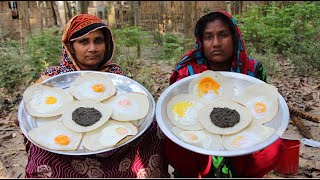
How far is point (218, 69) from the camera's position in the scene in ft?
7.65

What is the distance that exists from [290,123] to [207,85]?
1.89 metres

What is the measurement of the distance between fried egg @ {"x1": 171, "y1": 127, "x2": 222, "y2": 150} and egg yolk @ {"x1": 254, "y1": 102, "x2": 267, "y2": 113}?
292 millimetres

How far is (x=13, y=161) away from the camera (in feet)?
9.83

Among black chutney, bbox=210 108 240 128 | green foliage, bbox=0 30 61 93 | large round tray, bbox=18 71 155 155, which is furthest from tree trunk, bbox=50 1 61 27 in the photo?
black chutney, bbox=210 108 240 128

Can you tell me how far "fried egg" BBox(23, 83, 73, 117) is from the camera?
1.96 metres

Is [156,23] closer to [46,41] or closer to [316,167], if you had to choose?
[46,41]

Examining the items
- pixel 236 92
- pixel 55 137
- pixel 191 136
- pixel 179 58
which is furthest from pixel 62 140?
pixel 179 58

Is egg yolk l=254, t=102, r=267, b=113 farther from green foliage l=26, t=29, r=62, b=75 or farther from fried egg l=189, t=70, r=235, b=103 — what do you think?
green foliage l=26, t=29, r=62, b=75

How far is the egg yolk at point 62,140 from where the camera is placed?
1792mm

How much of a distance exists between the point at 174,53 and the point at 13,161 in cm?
404

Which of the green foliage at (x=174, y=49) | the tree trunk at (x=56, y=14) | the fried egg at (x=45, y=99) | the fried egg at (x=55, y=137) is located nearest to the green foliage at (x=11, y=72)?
the green foliage at (x=174, y=49)

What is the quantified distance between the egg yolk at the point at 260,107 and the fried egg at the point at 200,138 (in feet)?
0.96

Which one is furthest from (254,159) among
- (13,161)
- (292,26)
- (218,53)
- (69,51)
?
(292,26)

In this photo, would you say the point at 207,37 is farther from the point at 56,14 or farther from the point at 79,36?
the point at 56,14
